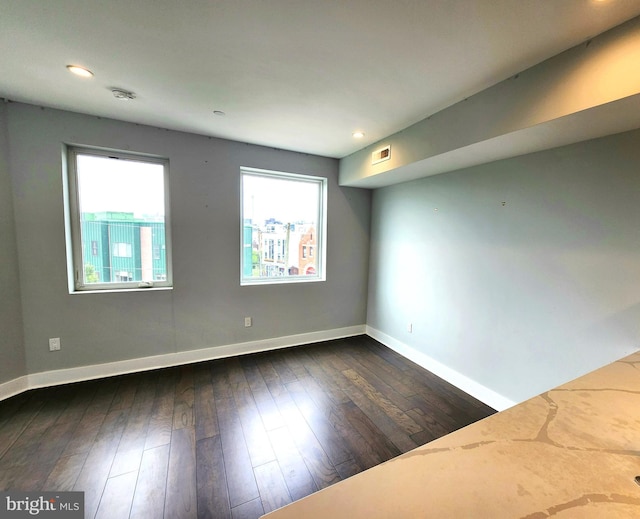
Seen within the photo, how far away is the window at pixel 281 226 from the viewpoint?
3307mm

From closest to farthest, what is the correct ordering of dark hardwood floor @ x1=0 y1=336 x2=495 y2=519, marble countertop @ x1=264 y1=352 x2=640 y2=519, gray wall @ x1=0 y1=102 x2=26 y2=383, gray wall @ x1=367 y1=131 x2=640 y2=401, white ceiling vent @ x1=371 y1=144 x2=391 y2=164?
marble countertop @ x1=264 y1=352 x2=640 y2=519
dark hardwood floor @ x1=0 y1=336 x2=495 y2=519
gray wall @ x1=367 y1=131 x2=640 y2=401
gray wall @ x1=0 y1=102 x2=26 y2=383
white ceiling vent @ x1=371 y1=144 x2=391 y2=164

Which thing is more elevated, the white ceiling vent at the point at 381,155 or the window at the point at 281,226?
the white ceiling vent at the point at 381,155

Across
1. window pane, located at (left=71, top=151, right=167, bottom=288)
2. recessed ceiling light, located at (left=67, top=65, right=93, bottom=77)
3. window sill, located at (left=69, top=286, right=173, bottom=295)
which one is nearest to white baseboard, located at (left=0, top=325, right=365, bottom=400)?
window sill, located at (left=69, top=286, right=173, bottom=295)

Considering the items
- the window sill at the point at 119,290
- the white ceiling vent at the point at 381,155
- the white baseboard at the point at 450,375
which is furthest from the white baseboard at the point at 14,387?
the white ceiling vent at the point at 381,155

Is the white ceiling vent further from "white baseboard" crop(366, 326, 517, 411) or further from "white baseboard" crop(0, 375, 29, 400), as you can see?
"white baseboard" crop(0, 375, 29, 400)

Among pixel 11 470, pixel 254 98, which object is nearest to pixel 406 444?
pixel 11 470

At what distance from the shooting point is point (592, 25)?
→ 4.14 feet

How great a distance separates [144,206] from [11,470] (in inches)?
86.4

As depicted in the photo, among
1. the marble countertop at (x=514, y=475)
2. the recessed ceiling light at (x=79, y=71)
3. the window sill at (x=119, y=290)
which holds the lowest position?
the window sill at (x=119, y=290)

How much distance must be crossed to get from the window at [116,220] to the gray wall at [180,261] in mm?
132

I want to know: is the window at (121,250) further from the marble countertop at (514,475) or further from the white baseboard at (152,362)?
the marble countertop at (514,475)

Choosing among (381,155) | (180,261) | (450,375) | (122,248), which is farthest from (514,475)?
(122,248)

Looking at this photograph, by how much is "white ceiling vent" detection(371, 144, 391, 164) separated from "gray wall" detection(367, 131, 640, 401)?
1.97ft

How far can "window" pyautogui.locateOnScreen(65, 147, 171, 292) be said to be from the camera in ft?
8.45
